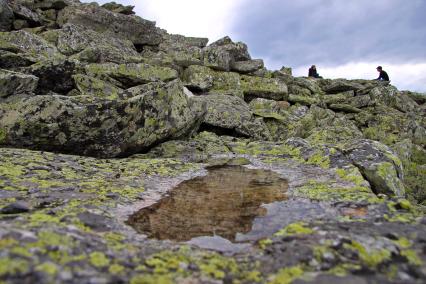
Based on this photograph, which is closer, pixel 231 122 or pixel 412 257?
pixel 412 257

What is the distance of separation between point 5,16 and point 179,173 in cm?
2448

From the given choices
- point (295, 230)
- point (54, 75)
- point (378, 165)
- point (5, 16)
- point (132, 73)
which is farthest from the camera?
point (5, 16)

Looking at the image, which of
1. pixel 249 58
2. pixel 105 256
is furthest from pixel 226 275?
pixel 249 58

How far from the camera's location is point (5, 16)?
28.0 metres

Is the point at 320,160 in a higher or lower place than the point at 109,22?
lower

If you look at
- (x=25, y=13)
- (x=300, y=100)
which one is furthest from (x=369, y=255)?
(x=25, y=13)

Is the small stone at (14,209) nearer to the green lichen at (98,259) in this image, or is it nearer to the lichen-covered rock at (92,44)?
the green lichen at (98,259)

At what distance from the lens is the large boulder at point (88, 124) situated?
12.8 metres

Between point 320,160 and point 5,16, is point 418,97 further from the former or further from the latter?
point 5,16

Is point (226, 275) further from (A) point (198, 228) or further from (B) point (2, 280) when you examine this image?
(B) point (2, 280)

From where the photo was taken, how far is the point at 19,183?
944 centimetres

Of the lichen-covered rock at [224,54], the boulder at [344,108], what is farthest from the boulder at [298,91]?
the lichen-covered rock at [224,54]

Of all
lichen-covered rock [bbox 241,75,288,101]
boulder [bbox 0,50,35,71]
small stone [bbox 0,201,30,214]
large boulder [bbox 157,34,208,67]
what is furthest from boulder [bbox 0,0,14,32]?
small stone [bbox 0,201,30,214]

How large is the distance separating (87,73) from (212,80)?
1047 cm
